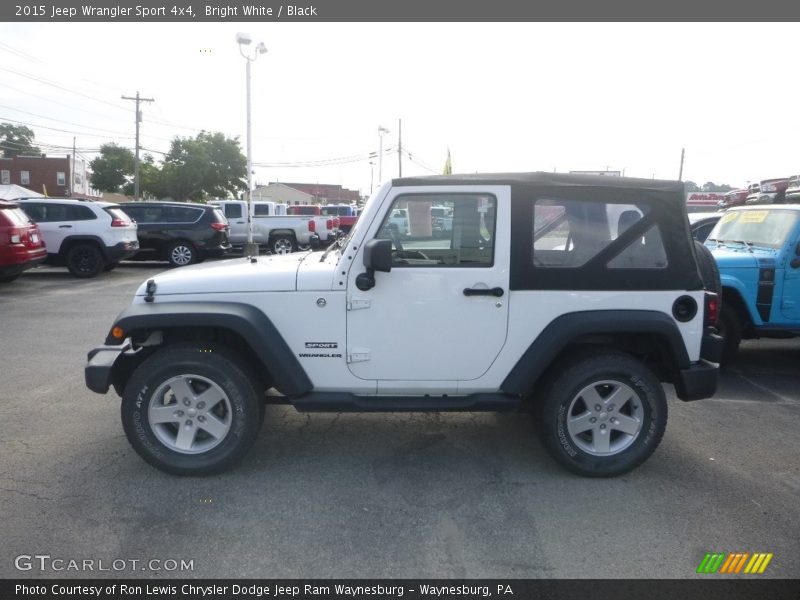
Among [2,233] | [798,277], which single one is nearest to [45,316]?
[2,233]

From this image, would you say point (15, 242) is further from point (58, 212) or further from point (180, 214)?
point (180, 214)

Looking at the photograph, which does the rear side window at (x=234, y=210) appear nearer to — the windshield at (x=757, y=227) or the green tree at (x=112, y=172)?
the windshield at (x=757, y=227)

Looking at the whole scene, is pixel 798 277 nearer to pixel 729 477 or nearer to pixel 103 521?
pixel 729 477

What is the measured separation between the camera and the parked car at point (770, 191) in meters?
9.45

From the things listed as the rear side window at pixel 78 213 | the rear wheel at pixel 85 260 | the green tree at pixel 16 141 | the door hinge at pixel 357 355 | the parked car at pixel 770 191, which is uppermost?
the green tree at pixel 16 141

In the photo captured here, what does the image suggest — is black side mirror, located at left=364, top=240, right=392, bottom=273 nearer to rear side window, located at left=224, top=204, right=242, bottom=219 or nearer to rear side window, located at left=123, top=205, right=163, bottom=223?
rear side window, located at left=123, top=205, right=163, bottom=223

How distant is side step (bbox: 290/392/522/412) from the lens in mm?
3818

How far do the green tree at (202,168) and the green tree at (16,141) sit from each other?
46.3 meters

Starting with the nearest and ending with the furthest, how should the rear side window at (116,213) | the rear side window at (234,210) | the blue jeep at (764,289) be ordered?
1. the blue jeep at (764,289)
2. the rear side window at (116,213)
3. the rear side window at (234,210)

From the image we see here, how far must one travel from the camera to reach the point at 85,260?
13734mm

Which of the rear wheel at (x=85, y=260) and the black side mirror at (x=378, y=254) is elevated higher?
the black side mirror at (x=378, y=254)

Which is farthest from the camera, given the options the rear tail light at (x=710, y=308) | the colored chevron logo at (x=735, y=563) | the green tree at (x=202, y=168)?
the green tree at (x=202, y=168)

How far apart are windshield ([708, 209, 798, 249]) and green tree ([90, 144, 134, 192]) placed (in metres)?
A: 60.9

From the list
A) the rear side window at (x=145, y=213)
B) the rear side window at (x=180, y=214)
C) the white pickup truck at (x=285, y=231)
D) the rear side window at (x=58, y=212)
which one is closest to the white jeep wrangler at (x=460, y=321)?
the rear side window at (x=58, y=212)
